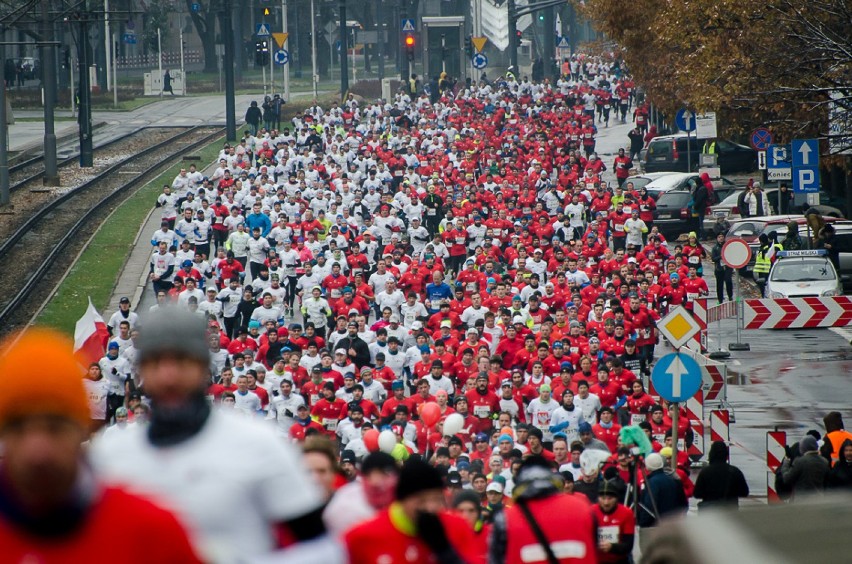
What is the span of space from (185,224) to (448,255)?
536 centimetres

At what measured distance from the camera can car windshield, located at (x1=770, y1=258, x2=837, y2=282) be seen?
2902 cm

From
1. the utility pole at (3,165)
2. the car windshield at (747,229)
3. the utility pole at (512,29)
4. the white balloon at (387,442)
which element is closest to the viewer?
the white balloon at (387,442)

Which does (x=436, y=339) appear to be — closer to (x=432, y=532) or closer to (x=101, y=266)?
(x=101, y=266)

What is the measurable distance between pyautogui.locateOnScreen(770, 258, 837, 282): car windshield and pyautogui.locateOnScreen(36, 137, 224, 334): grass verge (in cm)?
1315

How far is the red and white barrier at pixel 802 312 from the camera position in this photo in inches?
835

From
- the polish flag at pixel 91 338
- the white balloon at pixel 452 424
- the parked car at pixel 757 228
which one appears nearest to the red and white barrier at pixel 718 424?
the white balloon at pixel 452 424

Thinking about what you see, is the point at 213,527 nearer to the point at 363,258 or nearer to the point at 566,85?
the point at 363,258

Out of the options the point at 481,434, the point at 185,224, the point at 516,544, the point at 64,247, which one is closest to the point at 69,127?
the point at 64,247

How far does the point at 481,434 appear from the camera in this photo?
16594 mm

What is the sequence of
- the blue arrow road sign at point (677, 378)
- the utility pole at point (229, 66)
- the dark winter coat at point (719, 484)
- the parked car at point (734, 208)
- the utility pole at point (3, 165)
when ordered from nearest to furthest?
the dark winter coat at point (719, 484), the blue arrow road sign at point (677, 378), the parked car at point (734, 208), the utility pole at point (3, 165), the utility pole at point (229, 66)

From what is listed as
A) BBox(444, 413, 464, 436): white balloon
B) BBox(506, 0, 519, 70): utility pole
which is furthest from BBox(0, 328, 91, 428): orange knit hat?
BBox(506, 0, 519, 70): utility pole

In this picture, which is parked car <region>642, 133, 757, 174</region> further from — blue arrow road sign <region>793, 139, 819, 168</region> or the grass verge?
blue arrow road sign <region>793, 139, 819, 168</region>

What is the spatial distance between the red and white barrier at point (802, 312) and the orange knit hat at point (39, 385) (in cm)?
1921

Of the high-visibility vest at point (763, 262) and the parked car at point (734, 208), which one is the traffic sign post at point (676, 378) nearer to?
the high-visibility vest at point (763, 262)
